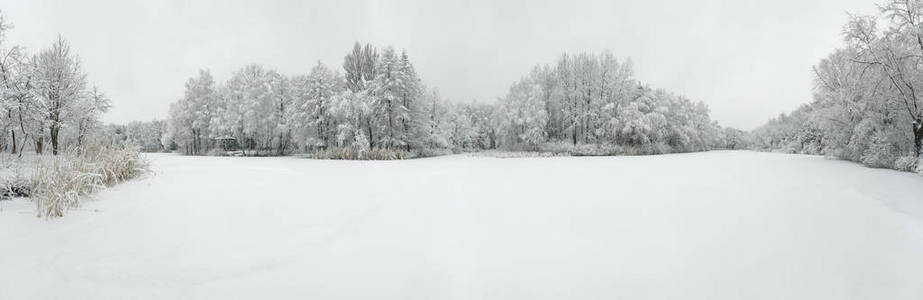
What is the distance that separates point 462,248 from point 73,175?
227 inches

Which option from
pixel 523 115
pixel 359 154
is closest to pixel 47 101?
pixel 359 154

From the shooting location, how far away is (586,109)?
3069 cm

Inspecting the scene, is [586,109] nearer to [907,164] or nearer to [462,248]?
[907,164]

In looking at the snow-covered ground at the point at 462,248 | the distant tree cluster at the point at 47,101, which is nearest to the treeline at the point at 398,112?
the distant tree cluster at the point at 47,101

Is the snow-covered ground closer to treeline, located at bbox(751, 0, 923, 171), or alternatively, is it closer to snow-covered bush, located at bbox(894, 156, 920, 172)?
snow-covered bush, located at bbox(894, 156, 920, 172)

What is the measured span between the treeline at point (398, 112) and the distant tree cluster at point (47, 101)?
11003 mm

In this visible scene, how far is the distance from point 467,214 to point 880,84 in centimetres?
1648

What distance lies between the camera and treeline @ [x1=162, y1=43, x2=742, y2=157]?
80.3 feet

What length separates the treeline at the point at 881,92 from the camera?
10328 mm

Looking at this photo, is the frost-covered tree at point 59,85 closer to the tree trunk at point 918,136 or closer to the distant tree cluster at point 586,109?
the distant tree cluster at point 586,109

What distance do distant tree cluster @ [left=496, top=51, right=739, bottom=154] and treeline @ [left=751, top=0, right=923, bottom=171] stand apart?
1289cm

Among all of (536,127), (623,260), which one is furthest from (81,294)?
(536,127)

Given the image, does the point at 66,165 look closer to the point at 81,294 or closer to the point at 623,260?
the point at 81,294

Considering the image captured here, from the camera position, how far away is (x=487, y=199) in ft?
17.6
